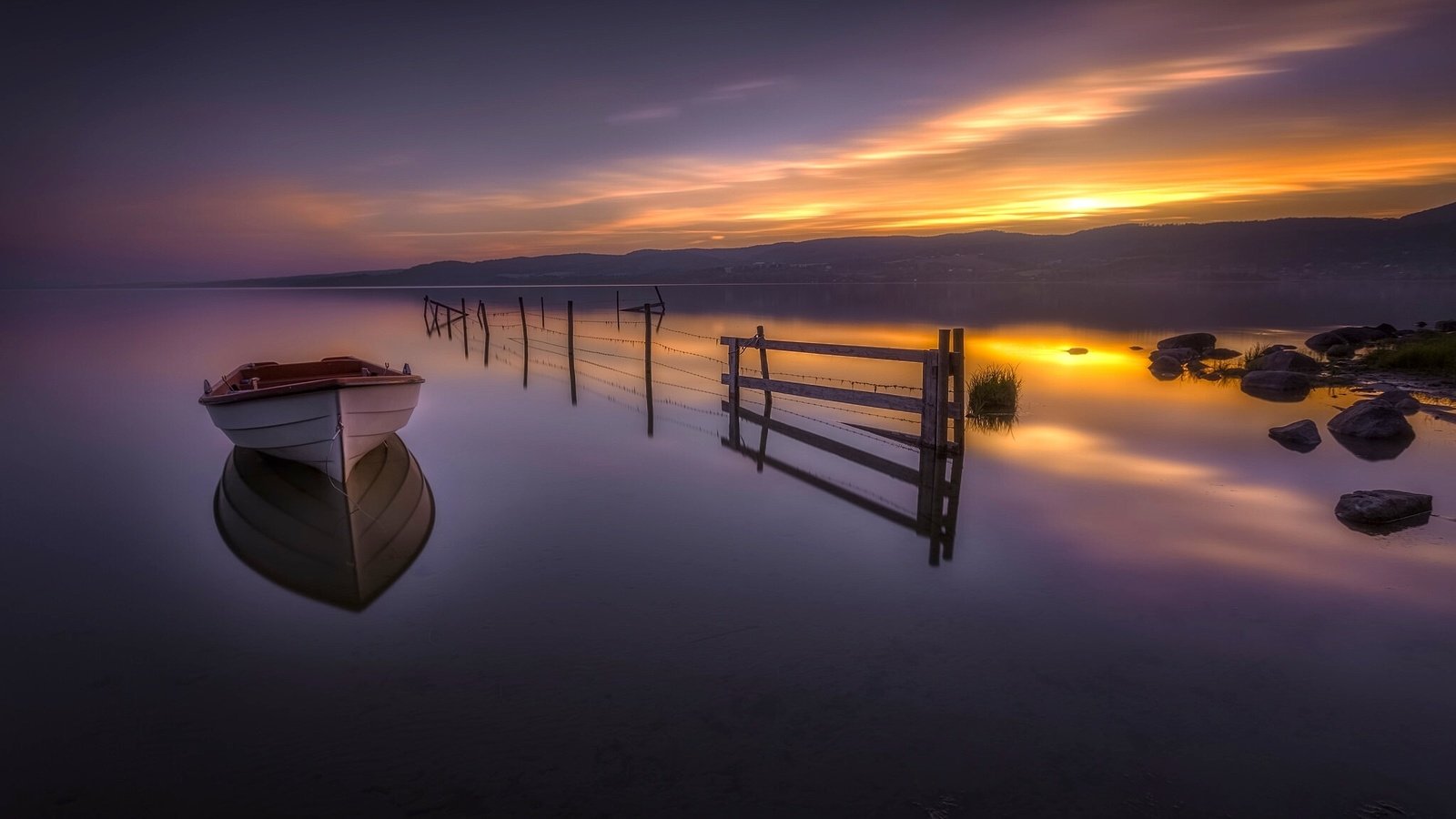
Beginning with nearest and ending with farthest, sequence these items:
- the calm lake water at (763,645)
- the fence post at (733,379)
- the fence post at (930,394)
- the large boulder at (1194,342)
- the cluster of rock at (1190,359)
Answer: the calm lake water at (763,645), the fence post at (930,394), the fence post at (733,379), the cluster of rock at (1190,359), the large boulder at (1194,342)

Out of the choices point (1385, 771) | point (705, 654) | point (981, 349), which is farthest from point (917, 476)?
point (981, 349)

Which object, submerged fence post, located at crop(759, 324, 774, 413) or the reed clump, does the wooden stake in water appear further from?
submerged fence post, located at crop(759, 324, 774, 413)

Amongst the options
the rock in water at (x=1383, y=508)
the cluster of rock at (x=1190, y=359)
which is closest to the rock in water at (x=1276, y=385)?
the cluster of rock at (x=1190, y=359)

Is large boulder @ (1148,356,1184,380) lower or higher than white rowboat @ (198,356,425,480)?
lower

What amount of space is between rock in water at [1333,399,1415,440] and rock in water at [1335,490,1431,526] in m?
4.64

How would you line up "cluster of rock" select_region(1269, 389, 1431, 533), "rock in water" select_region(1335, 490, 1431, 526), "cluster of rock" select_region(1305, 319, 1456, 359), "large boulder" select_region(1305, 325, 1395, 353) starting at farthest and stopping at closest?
"large boulder" select_region(1305, 325, 1395, 353), "cluster of rock" select_region(1305, 319, 1456, 359), "cluster of rock" select_region(1269, 389, 1431, 533), "rock in water" select_region(1335, 490, 1431, 526)

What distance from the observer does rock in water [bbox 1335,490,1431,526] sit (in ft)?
30.3

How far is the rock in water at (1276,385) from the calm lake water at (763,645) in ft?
16.4

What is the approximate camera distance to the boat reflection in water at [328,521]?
8.16m

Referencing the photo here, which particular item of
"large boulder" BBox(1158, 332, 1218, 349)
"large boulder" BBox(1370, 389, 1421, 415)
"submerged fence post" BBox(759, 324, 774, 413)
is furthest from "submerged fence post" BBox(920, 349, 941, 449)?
A: "large boulder" BBox(1158, 332, 1218, 349)

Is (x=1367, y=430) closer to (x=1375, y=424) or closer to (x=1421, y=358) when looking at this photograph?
(x=1375, y=424)

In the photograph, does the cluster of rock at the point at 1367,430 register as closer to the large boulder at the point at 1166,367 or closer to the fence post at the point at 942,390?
the fence post at the point at 942,390

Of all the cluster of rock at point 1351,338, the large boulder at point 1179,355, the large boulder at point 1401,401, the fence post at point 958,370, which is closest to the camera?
the fence post at point 958,370

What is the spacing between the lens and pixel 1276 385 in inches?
771
